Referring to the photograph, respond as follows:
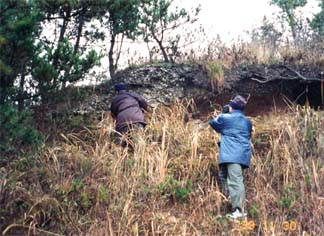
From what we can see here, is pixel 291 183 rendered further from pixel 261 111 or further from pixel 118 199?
pixel 261 111

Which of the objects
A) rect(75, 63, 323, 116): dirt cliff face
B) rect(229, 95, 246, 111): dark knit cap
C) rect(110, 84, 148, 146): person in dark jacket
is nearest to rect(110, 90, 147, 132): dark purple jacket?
rect(110, 84, 148, 146): person in dark jacket

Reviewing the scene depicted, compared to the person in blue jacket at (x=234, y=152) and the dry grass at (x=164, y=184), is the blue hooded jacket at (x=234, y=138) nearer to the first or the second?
the person in blue jacket at (x=234, y=152)

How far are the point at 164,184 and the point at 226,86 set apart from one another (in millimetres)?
4288

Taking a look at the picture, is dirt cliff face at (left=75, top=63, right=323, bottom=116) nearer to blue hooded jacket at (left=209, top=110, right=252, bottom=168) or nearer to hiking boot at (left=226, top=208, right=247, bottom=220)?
blue hooded jacket at (left=209, top=110, right=252, bottom=168)

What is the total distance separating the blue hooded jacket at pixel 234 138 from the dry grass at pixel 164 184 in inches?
24.6

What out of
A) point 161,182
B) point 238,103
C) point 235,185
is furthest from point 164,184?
point 238,103

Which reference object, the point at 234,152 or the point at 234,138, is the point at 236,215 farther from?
the point at 234,138

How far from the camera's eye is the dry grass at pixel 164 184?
7.04 metres

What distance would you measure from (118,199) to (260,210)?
2.04 meters

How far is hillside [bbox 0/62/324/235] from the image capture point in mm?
7031

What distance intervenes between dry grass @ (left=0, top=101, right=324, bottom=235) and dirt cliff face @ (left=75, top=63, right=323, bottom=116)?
167 centimetres

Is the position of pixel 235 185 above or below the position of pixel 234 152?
below

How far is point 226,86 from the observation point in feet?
38.0

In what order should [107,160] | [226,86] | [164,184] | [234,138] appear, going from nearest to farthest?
1. [234,138]
2. [164,184]
3. [107,160]
4. [226,86]
